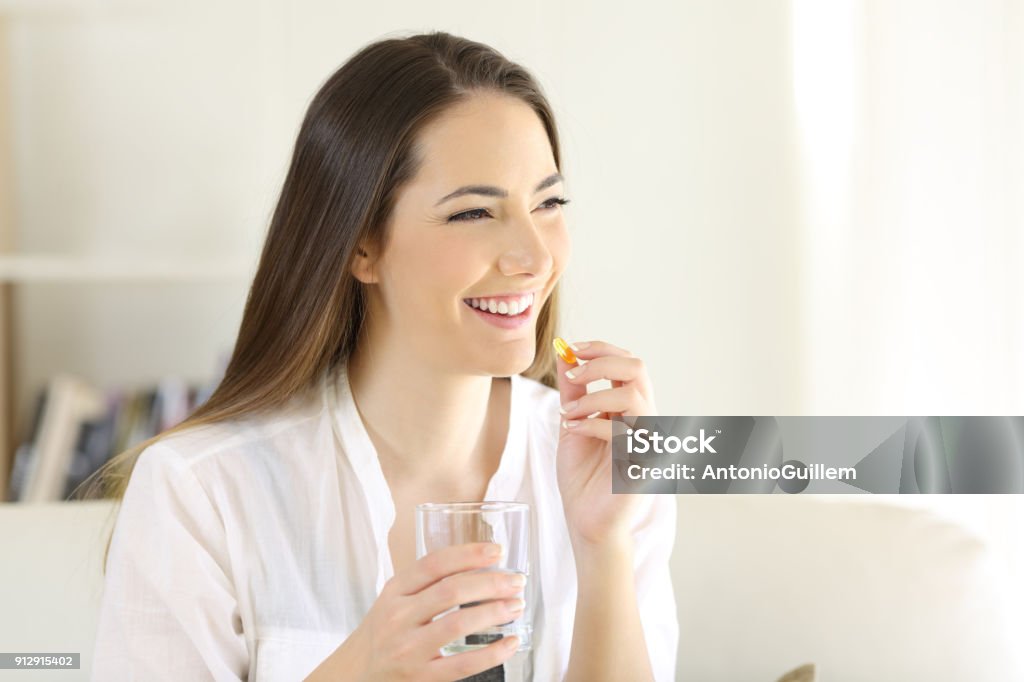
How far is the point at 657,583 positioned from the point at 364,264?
0.56 meters

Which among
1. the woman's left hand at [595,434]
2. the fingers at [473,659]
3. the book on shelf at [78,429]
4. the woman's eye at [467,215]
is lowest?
the fingers at [473,659]

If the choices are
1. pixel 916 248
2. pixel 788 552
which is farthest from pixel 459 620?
pixel 916 248

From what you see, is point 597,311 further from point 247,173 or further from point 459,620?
point 459,620

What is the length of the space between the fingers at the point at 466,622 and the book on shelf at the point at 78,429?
1958 mm

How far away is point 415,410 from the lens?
158 cm

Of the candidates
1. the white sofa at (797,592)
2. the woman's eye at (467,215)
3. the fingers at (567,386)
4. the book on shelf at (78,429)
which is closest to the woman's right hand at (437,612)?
the fingers at (567,386)

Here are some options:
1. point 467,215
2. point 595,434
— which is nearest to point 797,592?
point 595,434

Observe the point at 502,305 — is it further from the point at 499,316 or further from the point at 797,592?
the point at 797,592

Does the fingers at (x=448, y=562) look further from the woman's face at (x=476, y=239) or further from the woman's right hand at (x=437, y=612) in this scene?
the woman's face at (x=476, y=239)

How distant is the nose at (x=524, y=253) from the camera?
144 centimetres

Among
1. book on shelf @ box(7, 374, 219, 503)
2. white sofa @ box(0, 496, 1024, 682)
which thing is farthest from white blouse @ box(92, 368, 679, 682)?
book on shelf @ box(7, 374, 219, 503)

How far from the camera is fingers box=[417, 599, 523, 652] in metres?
1.01

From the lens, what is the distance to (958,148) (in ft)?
8.66

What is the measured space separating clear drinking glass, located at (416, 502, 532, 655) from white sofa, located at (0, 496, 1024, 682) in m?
0.64
